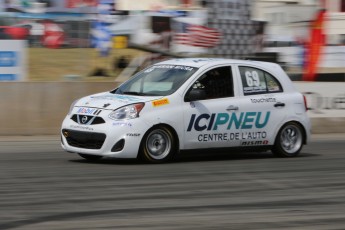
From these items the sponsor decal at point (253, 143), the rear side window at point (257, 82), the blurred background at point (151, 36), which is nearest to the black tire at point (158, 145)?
the sponsor decal at point (253, 143)

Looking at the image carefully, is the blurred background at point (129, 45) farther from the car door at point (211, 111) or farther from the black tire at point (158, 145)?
the black tire at point (158, 145)

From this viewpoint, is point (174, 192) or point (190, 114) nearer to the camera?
point (174, 192)

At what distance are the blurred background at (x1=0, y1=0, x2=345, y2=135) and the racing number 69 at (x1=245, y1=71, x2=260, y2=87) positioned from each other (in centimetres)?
514

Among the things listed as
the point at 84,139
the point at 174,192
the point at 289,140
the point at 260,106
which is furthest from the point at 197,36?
the point at 174,192

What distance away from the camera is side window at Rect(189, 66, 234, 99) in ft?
38.1

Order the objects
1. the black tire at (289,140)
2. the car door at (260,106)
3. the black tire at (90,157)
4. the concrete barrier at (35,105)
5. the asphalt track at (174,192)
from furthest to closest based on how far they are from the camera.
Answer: the concrete barrier at (35,105) < the black tire at (289,140) < the car door at (260,106) < the black tire at (90,157) < the asphalt track at (174,192)

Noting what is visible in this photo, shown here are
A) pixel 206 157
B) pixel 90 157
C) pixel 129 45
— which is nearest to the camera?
pixel 90 157

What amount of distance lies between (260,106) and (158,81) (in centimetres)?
166

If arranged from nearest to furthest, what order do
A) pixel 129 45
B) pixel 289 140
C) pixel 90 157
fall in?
pixel 90 157
pixel 289 140
pixel 129 45

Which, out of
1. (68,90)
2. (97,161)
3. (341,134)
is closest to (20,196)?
(97,161)

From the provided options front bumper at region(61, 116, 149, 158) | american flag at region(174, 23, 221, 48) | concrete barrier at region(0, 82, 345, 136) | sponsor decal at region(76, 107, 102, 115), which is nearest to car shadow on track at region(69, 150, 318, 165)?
front bumper at region(61, 116, 149, 158)

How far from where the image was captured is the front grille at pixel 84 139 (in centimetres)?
1073

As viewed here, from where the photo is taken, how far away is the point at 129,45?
22438 millimetres

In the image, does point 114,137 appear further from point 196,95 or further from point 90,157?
point 196,95
